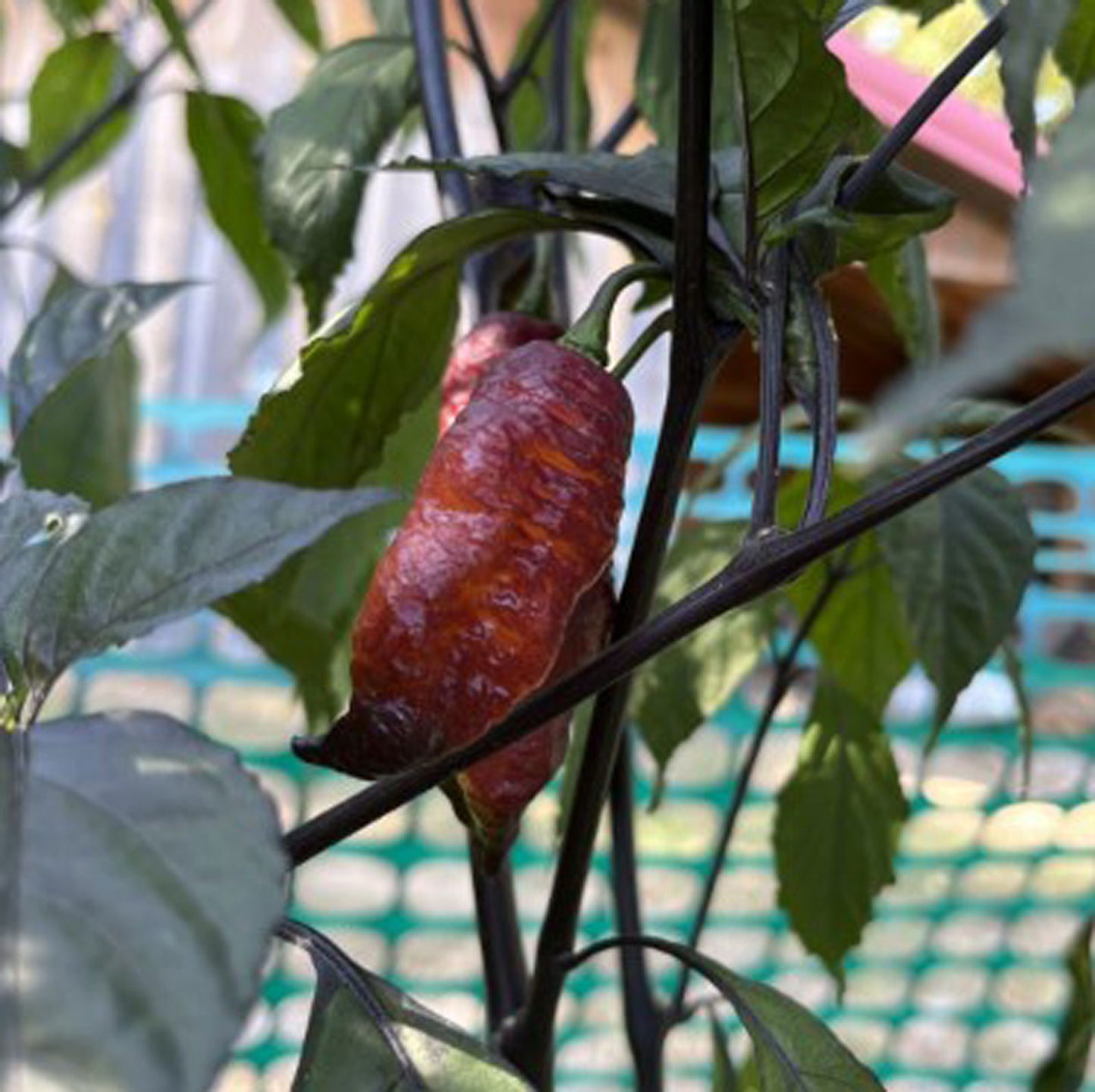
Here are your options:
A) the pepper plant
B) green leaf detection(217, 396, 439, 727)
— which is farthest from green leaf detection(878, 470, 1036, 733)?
green leaf detection(217, 396, 439, 727)

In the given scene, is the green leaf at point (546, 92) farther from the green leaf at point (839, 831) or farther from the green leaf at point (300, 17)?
the green leaf at point (839, 831)

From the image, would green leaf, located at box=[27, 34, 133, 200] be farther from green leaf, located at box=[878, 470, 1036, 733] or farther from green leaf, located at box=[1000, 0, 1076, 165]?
green leaf, located at box=[1000, 0, 1076, 165]

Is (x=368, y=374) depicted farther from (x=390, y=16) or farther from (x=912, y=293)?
(x=390, y=16)

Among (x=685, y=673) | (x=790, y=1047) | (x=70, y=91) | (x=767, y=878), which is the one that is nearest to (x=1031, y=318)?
(x=790, y=1047)

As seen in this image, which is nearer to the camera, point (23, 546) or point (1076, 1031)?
point (23, 546)

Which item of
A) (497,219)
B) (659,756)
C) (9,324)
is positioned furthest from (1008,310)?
(9,324)

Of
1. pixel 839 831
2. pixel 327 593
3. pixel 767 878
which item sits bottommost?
pixel 767 878
